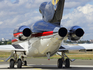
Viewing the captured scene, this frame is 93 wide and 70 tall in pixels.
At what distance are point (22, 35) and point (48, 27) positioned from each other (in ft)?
7.62

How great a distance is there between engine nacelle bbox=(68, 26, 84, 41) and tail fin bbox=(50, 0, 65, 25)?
2045 mm

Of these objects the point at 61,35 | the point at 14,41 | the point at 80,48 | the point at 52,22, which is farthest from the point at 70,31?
the point at 14,41

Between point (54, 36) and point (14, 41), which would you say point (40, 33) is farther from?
point (14, 41)

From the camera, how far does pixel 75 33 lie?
59.6 ft

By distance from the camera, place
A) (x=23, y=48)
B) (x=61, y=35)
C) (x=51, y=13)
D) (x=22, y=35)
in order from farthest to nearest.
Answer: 1. (x=23, y=48)
2. (x=51, y=13)
3. (x=22, y=35)
4. (x=61, y=35)

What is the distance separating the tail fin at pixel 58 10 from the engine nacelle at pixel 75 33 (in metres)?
2.05

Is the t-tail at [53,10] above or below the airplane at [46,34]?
above

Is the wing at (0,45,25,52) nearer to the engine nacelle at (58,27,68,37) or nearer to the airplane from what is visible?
the airplane

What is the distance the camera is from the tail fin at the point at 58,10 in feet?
62.6

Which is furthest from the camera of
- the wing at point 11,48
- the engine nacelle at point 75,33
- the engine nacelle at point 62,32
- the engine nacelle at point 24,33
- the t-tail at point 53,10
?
the wing at point 11,48

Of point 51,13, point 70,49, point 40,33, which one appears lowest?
point 70,49

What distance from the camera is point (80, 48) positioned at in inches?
931

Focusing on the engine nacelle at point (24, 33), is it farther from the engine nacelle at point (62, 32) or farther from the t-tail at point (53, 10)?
the engine nacelle at point (62, 32)

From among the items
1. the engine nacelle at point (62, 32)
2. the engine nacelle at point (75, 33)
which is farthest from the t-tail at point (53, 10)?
the engine nacelle at point (62, 32)
